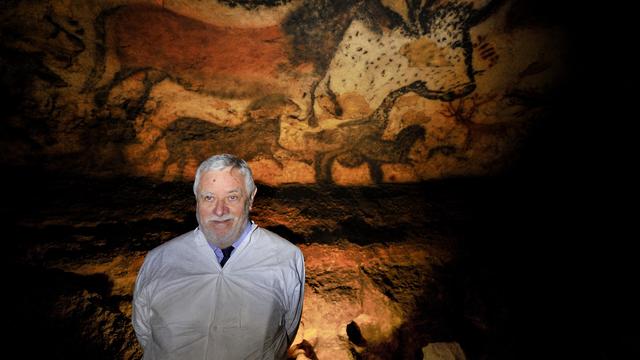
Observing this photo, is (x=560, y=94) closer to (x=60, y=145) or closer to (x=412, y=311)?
(x=412, y=311)

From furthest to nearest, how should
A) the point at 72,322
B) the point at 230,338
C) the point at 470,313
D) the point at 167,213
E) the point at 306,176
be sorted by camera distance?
the point at 306,176 → the point at 167,213 → the point at 470,313 → the point at 72,322 → the point at 230,338

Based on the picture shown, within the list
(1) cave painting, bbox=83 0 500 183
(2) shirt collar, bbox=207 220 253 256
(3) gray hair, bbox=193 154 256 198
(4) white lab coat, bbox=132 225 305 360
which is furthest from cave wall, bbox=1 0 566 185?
(4) white lab coat, bbox=132 225 305 360

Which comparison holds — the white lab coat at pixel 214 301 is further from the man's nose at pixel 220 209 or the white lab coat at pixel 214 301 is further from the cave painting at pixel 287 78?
the cave painting at pixel 287 78

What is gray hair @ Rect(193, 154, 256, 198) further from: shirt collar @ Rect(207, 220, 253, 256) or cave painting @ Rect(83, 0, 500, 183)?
cave painting @ Rect(83, 0, 500, 183)

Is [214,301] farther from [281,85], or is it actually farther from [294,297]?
[281,85]

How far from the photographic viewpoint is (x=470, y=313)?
1811 millimetres

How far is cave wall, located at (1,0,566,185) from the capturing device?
7.20 ft

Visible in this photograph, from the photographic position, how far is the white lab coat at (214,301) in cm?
125

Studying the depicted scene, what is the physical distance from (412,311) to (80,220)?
8.48ft

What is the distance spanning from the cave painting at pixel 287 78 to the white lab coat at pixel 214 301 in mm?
1502

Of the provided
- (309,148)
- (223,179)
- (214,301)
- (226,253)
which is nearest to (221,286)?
(214,301)

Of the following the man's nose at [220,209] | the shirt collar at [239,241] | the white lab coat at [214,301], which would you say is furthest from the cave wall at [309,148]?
the man's nose at [220,209]

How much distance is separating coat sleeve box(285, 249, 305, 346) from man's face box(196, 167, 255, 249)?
0.36 m

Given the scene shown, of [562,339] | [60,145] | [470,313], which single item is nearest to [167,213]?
[60,145]
